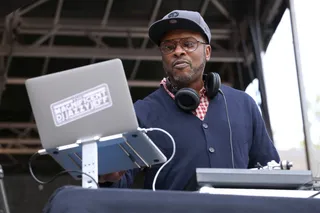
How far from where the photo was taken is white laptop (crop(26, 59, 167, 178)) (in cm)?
142

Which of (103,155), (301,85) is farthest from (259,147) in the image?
(301,85)

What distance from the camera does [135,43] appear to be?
27.7 feet

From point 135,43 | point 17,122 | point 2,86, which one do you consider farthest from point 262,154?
point 17,122

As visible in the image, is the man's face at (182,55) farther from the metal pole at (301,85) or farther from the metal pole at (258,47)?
the metal pole at (258,47)

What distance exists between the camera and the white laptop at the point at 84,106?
1419mm

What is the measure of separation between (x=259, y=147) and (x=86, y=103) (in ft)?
2.72

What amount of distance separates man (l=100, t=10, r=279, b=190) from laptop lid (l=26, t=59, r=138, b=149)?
17.6 inches

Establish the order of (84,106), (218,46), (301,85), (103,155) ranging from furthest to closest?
1. (218,46)
2. (301,85)
3. (103,155)
4. (84,106)

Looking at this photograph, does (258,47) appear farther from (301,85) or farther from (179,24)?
Answer: (179,24)

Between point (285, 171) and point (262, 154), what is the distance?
69 cm

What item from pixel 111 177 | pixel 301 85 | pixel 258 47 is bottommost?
pixel 111 177

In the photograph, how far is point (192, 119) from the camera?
1.96 metres

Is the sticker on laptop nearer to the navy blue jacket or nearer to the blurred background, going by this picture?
the navy blue jacket

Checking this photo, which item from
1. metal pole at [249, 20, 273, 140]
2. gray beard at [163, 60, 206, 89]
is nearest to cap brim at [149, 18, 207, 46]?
gray beard at [163, 60, 206, 89]
